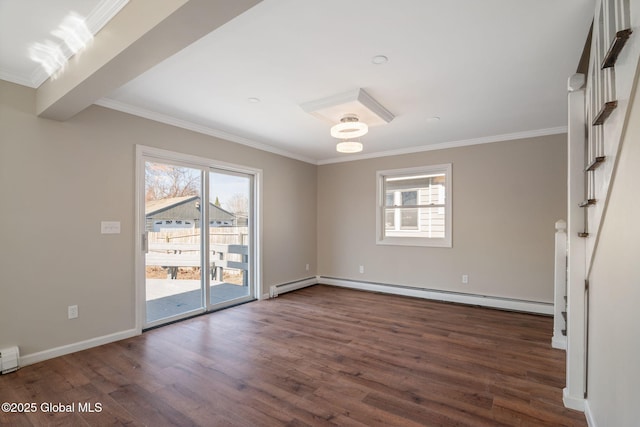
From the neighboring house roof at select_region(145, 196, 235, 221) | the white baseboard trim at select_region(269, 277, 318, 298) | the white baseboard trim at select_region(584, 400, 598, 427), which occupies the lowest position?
the white baseboard trim at select_region(269, 277, 318, 298)

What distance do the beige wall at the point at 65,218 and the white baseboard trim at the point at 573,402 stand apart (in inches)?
160

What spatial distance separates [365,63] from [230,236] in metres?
3.24

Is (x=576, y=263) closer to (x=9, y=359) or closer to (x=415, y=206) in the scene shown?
(x=415, y=206)

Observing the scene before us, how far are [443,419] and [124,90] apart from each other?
12.7 ft

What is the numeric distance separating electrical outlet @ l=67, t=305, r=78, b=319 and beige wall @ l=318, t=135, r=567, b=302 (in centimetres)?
418

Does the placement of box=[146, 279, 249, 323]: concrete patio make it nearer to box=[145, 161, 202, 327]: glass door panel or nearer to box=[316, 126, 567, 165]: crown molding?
box=[145, 161, 202, 327]: glass door panel

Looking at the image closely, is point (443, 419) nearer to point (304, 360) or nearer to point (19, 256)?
point (304, 360)

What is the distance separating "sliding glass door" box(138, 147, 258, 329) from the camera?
12.2 feet

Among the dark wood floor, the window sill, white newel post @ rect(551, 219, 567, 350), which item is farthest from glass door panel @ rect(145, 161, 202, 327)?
white newel post @ rect(551, 219, 567, 350)

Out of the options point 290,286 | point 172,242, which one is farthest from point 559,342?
point 172,242

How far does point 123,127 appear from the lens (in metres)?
3.41

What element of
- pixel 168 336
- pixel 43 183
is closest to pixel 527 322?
pixel 168 336

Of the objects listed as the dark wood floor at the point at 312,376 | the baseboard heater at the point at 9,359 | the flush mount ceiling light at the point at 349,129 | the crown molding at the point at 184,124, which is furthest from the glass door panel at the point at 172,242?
the flush mount ceiling light at the point at 349,129

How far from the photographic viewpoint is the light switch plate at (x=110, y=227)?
3.24 m
